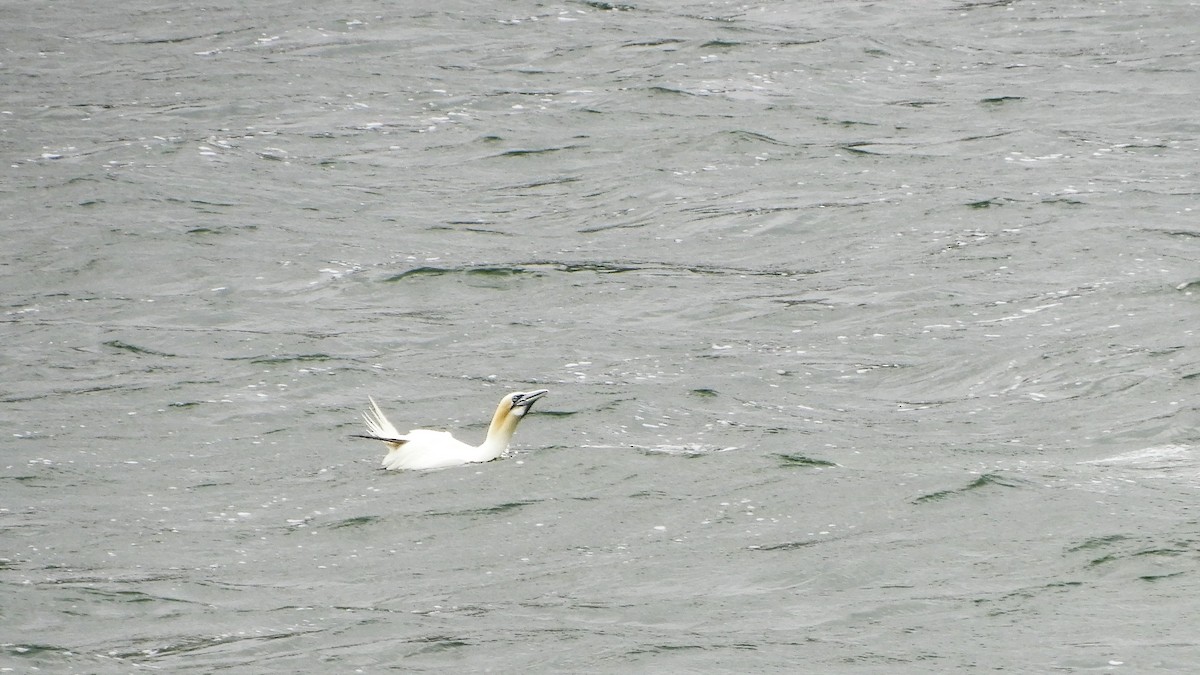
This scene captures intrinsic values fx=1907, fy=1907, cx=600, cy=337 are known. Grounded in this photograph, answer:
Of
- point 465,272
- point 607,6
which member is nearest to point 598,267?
point 465,272

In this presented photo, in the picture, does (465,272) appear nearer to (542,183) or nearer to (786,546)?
(542,183)

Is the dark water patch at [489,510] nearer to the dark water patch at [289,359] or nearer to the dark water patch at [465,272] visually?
the dark water patch at [289,359]

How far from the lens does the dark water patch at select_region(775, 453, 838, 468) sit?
939 cm

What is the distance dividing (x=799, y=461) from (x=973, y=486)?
968 mm

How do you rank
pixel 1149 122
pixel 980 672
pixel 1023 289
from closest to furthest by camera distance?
1. pixel 980 672
2. pixel 1023 289
3. pixel 1149 122

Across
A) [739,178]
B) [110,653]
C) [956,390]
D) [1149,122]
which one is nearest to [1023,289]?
[956,390]

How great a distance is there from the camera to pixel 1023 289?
12555 mm

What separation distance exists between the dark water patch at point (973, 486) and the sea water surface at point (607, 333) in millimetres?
38

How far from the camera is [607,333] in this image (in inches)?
476

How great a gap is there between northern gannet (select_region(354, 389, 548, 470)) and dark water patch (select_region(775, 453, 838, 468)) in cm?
124

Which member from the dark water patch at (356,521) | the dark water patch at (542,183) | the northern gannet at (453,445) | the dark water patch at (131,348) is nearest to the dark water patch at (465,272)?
the dark water patch at (131,348)

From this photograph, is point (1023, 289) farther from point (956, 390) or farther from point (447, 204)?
point (447, 204)

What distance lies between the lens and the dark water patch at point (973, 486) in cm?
875

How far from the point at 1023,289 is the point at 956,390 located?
209 cm
